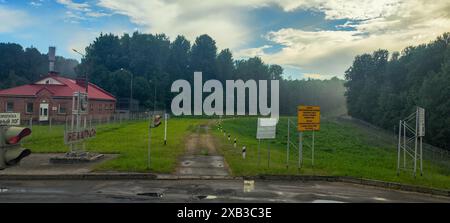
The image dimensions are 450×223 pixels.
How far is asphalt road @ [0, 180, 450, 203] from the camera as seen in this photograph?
13.3 m

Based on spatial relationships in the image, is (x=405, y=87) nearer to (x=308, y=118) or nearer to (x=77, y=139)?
(x=308, y=118)

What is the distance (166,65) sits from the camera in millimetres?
115812

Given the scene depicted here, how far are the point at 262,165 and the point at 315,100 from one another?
124029mm

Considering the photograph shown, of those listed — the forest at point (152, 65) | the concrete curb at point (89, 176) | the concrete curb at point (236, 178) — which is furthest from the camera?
the forest at point (152, 65)

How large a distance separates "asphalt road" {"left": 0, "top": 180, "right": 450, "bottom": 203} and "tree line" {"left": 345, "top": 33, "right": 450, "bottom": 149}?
38.2 meters

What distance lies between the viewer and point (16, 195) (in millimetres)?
13336

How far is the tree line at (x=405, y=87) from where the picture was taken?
50.7 metres

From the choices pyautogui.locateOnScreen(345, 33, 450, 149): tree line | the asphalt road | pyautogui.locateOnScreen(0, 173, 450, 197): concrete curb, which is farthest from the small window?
pyautogui.locateOnScreen(345, 33, 450, 149): tree line

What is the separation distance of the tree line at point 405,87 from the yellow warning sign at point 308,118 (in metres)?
34.5

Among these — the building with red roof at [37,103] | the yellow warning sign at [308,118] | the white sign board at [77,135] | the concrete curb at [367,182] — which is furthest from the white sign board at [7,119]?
the building with red roof at [37,103]

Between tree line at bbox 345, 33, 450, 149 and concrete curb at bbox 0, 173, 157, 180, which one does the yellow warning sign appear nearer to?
concrete curb at bbox 0, 173, 157, 180

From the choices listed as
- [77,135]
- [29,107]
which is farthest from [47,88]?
[77,135]

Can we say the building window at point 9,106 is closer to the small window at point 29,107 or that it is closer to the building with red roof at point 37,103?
the building with red roof at point 37,103
